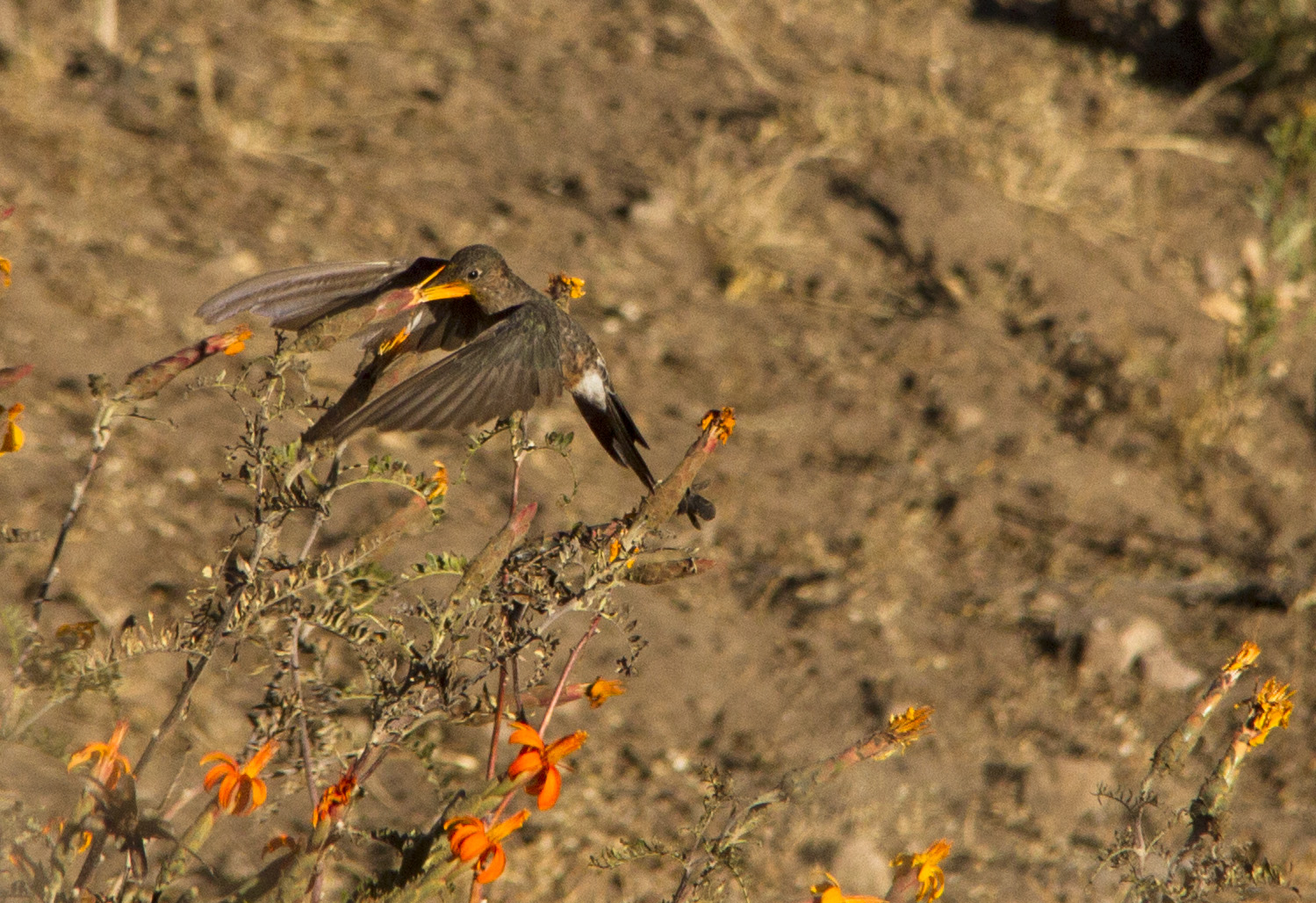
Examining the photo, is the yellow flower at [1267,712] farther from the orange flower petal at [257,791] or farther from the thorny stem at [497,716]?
the orange flower petal at [257,791]

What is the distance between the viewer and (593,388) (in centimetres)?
278

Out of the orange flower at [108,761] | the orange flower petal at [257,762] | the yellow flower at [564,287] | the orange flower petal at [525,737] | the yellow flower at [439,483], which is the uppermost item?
the yellow flower at [564,287]

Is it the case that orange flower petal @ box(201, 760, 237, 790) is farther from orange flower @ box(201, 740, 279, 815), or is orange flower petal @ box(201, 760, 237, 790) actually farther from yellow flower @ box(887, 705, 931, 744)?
yellow flower @ box(887, 705, 931, 744)

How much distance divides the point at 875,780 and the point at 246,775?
2084 mm

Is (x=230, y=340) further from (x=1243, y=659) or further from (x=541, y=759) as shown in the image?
(x=1243, y=659)

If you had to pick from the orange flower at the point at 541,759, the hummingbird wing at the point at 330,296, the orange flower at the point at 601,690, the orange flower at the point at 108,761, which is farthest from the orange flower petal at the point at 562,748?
the hummingbird wing at the point at 330,296

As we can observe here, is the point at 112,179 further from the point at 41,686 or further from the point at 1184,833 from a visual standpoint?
the point at 1184,833

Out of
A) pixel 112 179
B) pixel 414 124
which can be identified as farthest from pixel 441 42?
pixel 112 179

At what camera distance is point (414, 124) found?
554 centimetres

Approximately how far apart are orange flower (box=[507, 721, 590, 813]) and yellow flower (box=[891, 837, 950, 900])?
465mm

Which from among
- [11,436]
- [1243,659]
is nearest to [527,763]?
[11,436]

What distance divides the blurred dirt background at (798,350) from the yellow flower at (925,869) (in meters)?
1.25

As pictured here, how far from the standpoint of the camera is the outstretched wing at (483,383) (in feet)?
6.31

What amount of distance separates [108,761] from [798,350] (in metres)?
3.55
